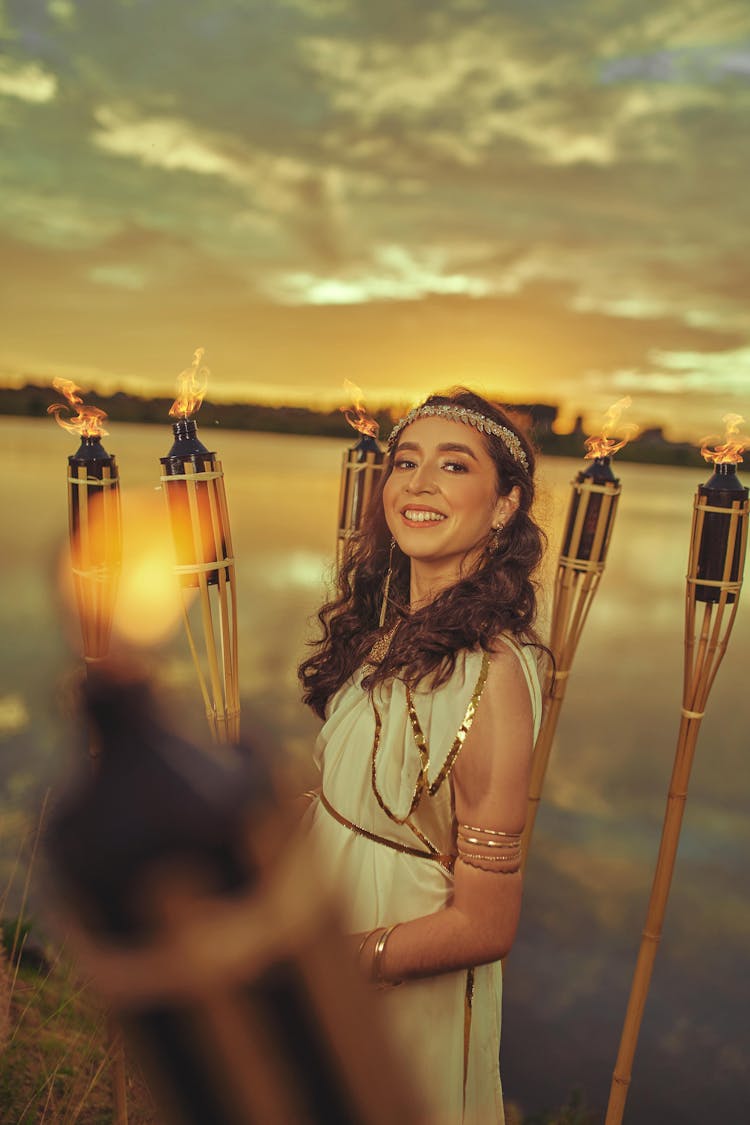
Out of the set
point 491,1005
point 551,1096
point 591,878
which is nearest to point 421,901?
point 491,1005

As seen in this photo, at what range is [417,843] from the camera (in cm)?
202

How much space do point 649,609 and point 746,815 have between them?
662 inches

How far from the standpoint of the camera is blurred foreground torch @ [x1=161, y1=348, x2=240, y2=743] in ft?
8.06

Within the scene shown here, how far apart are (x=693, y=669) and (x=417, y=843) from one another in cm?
176

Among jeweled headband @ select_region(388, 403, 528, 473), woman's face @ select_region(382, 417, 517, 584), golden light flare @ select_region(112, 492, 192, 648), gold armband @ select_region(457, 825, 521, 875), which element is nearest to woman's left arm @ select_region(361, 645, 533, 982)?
gold armband @ select_region(457, 825, 521, 875)

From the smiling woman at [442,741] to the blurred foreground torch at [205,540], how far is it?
0.30 m

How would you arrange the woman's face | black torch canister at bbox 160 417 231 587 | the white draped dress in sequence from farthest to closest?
1. black torch canister at bbox 160 417 231 587
2. the woman's face
3. the white draped dress

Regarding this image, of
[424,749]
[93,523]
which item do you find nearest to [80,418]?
[93,523]

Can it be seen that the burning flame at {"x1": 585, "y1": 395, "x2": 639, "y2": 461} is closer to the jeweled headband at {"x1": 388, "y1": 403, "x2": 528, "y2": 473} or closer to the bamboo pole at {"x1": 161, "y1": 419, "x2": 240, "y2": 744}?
the jeweled headband at {"x1": 388, "y1": 403, "x2": 528, "y2": 473}

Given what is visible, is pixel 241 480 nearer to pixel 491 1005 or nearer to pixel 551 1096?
pixel 551 1096

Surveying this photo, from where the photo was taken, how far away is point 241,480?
49.6 metres

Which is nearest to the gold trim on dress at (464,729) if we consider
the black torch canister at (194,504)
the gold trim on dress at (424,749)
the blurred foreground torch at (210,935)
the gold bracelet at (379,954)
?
the gold trim on dress at (424,749)

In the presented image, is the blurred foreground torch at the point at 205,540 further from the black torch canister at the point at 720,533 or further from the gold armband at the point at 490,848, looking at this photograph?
the black torch canister at the point at 720,533

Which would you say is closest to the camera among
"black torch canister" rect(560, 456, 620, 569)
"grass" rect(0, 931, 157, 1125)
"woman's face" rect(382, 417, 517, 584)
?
"woman's face" rect(382, 417, 517, 584)
